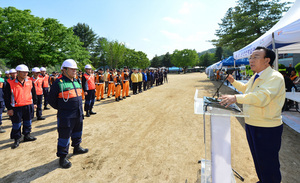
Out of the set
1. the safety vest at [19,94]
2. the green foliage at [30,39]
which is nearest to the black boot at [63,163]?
the safety vest at [19,94]

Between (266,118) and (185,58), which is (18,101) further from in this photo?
(185,58)

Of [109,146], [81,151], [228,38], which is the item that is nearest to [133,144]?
[109,146]

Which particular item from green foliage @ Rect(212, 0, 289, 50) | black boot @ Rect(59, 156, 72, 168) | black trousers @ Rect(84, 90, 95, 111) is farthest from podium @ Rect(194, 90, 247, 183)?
green foliage @ Rect(212, 0, 289, 50)

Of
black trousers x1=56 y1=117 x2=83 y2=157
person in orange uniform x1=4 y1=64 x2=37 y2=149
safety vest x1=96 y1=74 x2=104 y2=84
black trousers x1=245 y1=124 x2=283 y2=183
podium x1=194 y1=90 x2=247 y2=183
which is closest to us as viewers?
black trousers x1=245 y1=124 x2=283 y2=183

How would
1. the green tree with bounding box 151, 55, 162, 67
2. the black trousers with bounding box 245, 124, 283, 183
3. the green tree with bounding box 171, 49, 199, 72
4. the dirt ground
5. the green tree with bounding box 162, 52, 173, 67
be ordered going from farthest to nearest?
the green tree with bounding box 162, 52, 173, 67
the green tree with bounding box 151, 55, 162, 67
the green tree with bounding box 171, 49, 199, 72
the dirt ground
the black trousers with bounding box 245, 124, 283, 183

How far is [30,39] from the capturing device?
60.9 feet

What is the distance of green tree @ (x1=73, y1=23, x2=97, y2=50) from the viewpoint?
4903cm

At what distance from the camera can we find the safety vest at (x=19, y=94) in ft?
12.3

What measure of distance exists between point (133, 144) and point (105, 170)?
109cm

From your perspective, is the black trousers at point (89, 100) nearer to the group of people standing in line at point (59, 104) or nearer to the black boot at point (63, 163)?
the group of people standing in line at point (59, 104)

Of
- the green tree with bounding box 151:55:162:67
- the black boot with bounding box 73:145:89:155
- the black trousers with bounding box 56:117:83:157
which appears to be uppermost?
the green tree with bounding box 151:55:162:67

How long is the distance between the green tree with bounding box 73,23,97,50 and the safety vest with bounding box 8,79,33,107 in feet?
165

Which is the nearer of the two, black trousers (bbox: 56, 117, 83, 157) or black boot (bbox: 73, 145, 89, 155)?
black trousers (bbox: 56, 117, 83, 157)

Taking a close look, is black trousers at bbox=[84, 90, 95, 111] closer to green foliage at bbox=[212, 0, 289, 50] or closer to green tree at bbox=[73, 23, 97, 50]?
green foliage at bbox=[212, 0, 289, 50]
